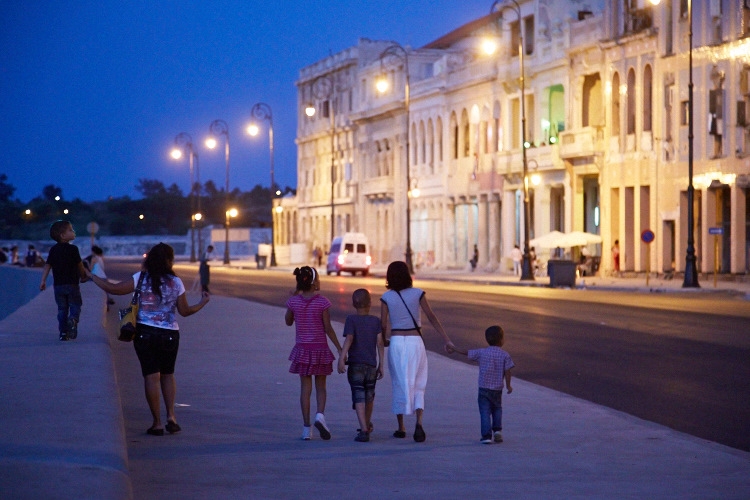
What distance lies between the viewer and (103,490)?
743 centimetres

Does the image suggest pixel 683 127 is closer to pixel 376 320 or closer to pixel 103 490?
pixel 376 320

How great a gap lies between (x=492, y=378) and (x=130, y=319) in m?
3.05

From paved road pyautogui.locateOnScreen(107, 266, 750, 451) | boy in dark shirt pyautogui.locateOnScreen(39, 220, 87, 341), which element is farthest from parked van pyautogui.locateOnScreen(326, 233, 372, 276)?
boy in dark shirt pyautogui.locateOnScreen(39, 220, 87, 341)

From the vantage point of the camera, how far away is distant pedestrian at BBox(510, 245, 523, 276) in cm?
6412

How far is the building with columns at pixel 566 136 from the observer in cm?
5225

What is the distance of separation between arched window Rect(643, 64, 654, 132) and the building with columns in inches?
3.1

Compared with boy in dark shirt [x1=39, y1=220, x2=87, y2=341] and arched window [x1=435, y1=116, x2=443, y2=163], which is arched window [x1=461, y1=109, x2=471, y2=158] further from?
boy in dark shirt [x1=39, y1=220, x2=87, y2=341]

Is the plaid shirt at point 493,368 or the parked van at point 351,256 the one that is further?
the parked van at point 351,256

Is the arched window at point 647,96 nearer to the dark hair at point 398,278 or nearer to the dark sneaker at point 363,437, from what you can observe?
the dark hair at point 398,278

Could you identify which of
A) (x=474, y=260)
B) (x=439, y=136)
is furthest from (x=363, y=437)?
(x=439, y=136)

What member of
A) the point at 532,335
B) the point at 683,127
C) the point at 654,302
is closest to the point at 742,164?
the point at 683,127

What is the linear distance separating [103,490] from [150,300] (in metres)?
5.00

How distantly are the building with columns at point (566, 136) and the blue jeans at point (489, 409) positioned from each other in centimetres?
3580

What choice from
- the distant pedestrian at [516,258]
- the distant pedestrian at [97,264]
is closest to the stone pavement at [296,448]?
the distant pedestrian at [97,264]
